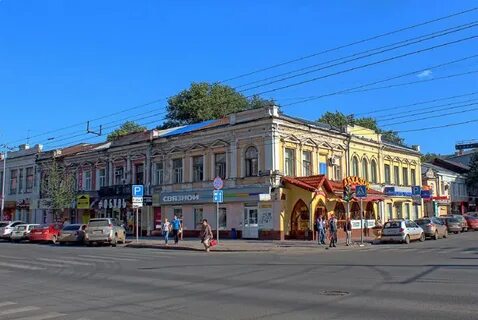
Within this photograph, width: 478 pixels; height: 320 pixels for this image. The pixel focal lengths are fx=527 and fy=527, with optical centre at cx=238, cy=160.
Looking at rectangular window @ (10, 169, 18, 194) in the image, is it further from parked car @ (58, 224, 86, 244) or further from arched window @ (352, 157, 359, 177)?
arched window @ (352, 157, 359, 177)

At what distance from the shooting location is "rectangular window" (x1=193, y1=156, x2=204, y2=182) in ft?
133

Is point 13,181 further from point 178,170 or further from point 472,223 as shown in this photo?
point 472,223

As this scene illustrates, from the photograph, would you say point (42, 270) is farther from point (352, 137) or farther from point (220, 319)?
point (352, 137)

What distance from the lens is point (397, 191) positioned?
1917 inches

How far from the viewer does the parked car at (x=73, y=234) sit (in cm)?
3575

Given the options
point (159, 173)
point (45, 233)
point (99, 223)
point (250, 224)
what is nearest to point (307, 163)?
point (250, 224)

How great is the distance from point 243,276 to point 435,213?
172 ft

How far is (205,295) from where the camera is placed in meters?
11.6

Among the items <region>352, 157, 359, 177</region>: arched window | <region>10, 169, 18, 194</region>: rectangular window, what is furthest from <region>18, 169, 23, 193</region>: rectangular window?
<region>352, 157, 359, 177</region>: arched window

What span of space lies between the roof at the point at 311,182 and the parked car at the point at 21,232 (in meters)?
20.4

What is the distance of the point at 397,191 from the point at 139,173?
23520mm

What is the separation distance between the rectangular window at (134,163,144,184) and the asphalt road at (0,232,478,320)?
26.4 meters

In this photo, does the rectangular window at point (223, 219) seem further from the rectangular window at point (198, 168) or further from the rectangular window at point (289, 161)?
the rectangular window at point (289, 161)

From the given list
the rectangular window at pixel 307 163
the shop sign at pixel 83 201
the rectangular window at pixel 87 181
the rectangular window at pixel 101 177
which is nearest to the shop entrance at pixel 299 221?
the rectangular window at pixel 307 163
